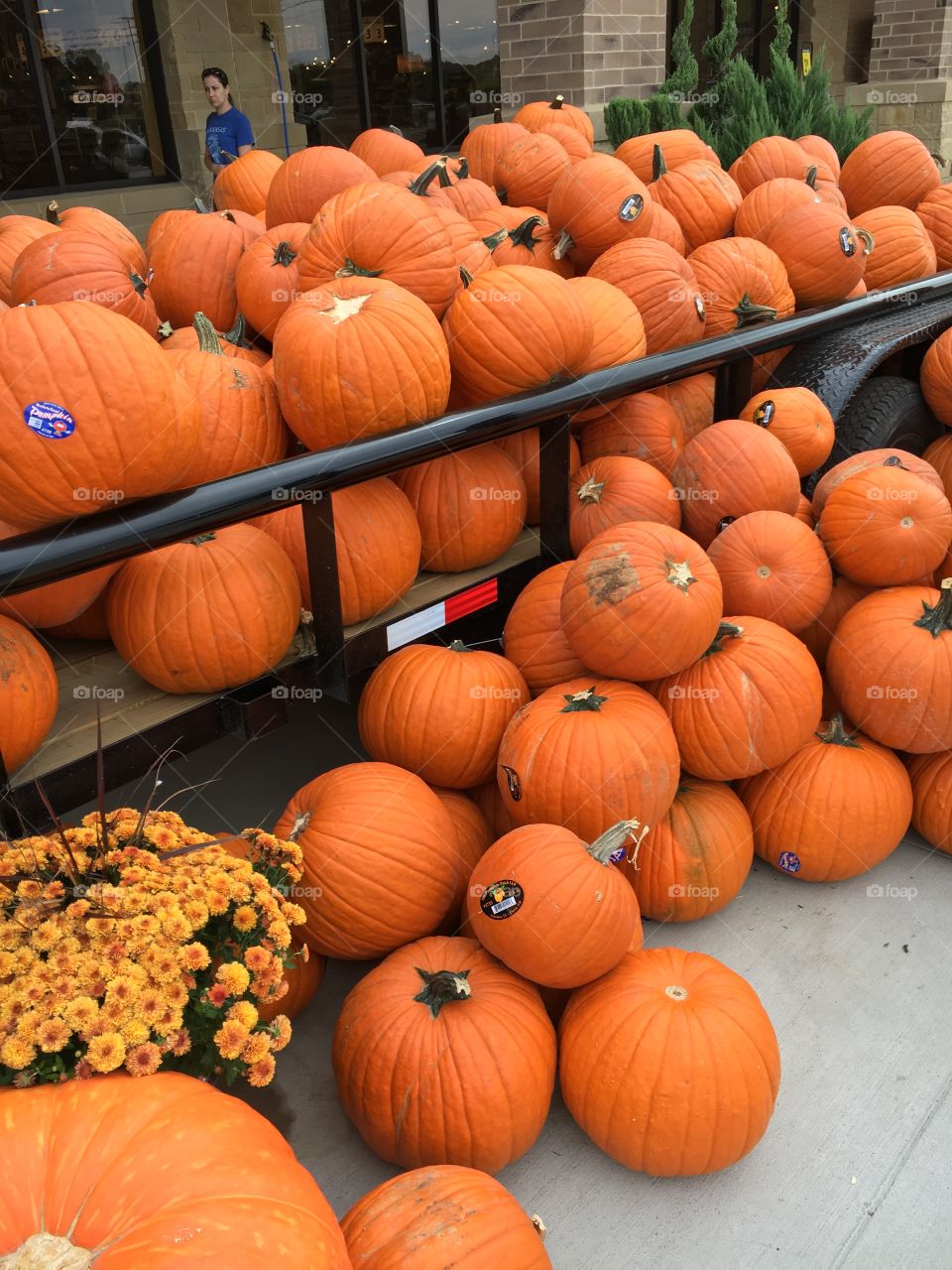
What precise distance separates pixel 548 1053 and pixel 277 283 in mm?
2305

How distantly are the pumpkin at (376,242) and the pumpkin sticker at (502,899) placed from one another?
178 cm

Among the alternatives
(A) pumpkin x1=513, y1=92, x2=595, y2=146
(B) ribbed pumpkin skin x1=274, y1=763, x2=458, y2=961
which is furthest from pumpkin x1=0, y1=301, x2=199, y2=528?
(A) pumpkin x1=513, y1=92, x2=595, y2=146

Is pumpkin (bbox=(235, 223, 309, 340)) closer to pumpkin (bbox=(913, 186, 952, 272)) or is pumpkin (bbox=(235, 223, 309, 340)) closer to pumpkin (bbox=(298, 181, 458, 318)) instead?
pumpkin (bbox=(298, 181, 458, 318))

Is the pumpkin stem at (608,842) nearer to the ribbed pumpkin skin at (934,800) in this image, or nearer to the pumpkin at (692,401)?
the ribbed pumpkin skin at (934,800)

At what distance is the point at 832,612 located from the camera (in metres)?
3.19

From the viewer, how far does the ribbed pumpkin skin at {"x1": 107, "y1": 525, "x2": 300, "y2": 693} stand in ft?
7.51

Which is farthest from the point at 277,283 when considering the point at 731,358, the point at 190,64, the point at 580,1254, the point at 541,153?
the point at 190,64

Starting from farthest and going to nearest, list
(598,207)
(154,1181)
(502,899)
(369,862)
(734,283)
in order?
(734,283)
(598,207)
(369,862)
(502,899)
(154,1181)

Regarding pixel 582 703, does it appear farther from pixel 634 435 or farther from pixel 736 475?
pixel 634 435

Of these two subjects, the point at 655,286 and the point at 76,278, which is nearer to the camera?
the point at 76,278

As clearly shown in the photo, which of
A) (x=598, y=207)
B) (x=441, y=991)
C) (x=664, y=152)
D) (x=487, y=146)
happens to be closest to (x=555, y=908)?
(x=441, y=991)

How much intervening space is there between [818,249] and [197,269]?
2.55m

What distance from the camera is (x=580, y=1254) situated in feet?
6.13

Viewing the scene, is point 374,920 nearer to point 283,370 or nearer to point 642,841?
point 642,841
